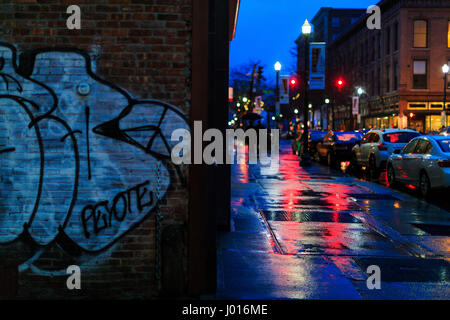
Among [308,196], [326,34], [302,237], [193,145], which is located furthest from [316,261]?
[326,34]

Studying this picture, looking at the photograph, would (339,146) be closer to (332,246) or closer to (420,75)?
(332,246)

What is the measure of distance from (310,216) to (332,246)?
102 inches

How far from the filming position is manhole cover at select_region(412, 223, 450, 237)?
9.34 metres

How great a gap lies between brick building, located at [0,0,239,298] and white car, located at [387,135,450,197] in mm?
8682

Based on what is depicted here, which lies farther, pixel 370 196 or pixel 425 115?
pixel 425 115

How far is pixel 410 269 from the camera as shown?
22.8ft

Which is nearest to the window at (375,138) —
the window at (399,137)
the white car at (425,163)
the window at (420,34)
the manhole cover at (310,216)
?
the window at (399,137)

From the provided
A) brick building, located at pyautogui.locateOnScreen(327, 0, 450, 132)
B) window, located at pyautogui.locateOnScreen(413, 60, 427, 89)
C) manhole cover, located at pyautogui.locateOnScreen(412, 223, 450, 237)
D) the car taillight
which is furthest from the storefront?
manhole cover, located at pyautogui.locateOnScreen(412, 223, 450, 237)

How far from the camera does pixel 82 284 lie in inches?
223

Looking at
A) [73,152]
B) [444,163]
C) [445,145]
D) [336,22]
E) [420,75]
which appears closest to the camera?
[73,152]

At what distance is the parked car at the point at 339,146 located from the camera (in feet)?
80.7

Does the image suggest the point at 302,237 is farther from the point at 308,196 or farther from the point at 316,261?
the point at 308,196

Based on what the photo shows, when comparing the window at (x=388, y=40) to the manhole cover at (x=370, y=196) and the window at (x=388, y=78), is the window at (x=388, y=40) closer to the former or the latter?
the window at (x=388, y=78)

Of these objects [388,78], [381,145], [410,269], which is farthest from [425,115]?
[410,269]
